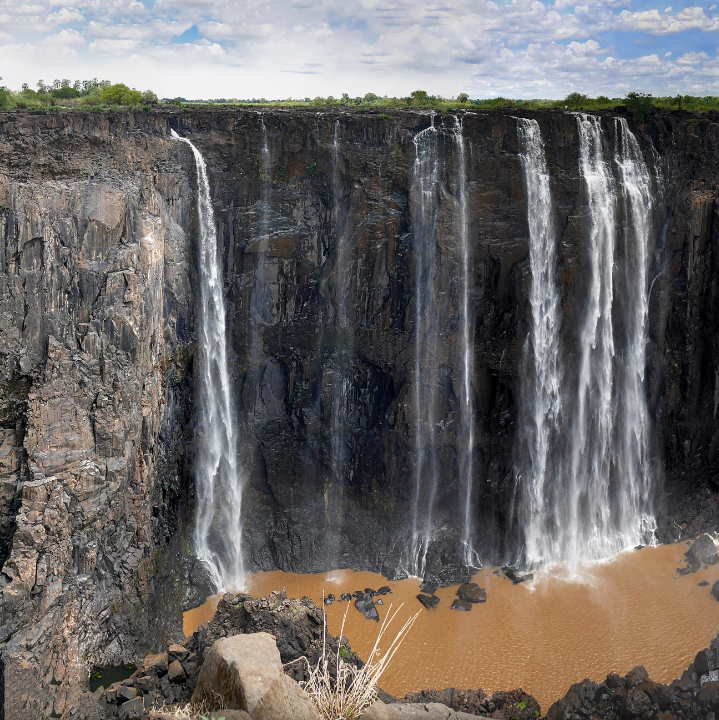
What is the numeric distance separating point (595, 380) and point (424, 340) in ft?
22.7

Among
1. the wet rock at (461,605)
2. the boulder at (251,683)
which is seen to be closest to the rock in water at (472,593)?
the wet rock at (461,605)

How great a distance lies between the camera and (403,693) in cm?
2016

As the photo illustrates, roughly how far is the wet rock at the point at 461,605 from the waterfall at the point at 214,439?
7632 millimetres

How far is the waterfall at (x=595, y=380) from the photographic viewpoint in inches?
1029

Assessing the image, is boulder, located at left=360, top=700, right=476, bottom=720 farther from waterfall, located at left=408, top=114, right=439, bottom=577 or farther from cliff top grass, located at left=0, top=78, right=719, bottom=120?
cliff top grass, located at left=0, top=78, right=719, bottom=120

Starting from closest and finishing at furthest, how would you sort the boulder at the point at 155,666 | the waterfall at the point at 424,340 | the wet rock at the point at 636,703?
the wet rock at the point at 636,703, the boulder at the point at 155,666, the waterfall at the point at 424,340

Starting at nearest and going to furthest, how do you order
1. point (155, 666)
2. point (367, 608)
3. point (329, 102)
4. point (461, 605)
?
point (155, 666), point (367, 608), point (461, 605), point (329, 102)

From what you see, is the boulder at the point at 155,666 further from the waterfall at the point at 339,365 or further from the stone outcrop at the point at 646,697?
the stone outcrop at the point at 646,697

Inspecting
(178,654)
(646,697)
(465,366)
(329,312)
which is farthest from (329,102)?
(646,697)

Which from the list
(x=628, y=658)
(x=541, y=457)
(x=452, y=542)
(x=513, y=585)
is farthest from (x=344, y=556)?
(x=628, y=658)

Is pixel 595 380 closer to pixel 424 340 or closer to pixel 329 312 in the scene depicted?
pixel 424 340

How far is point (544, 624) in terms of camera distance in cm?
2273

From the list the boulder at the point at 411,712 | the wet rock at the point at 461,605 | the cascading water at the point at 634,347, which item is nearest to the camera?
the boulder at the point at 411,712

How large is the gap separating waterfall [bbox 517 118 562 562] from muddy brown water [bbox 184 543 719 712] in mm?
2409
